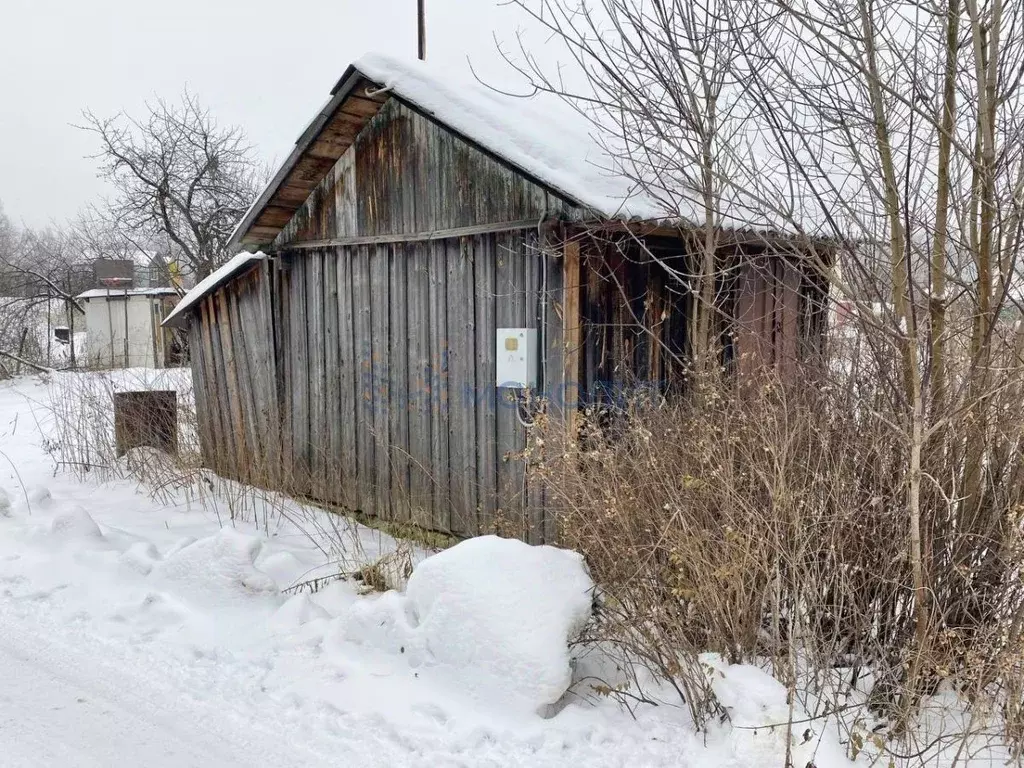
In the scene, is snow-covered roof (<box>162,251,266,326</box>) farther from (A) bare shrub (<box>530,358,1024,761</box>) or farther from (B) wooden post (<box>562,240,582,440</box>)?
(A) bare shrub (<box>530,358,1024,761</box>)

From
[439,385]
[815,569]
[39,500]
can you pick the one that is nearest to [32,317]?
[39,500]

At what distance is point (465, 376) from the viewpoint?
6055mm

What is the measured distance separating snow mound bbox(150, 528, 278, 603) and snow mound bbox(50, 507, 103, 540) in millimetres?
963

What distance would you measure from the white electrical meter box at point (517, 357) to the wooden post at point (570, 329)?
0.28 m

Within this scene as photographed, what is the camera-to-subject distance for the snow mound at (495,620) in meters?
3.54

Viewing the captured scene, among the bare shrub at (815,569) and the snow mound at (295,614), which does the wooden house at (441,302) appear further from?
the snow mound at (295,614)

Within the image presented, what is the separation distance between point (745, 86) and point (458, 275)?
10.7 feet

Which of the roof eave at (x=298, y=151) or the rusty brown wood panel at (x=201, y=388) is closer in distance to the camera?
the roof eave at (x=298, y=151)

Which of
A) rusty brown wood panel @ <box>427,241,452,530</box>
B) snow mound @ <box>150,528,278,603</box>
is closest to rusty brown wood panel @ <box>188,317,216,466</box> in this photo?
rusty brown wood panel @ <box>427,241,452,530</box>

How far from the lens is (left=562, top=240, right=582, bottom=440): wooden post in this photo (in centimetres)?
521

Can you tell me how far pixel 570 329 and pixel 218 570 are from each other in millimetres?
2885

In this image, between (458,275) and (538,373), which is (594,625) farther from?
(458,275)

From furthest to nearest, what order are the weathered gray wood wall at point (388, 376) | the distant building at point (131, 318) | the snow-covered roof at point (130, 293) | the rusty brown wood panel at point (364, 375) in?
the snow-covered roof at point (130, 293)
the distant building at point (131, 318)
the rusty brown wood panel at point (364, 375)
the weathered gray wood wall at point (388, 376)

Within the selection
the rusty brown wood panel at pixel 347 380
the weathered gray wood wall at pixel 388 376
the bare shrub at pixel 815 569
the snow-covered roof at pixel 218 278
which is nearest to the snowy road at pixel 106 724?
the bare shrub at pixel 815 569
